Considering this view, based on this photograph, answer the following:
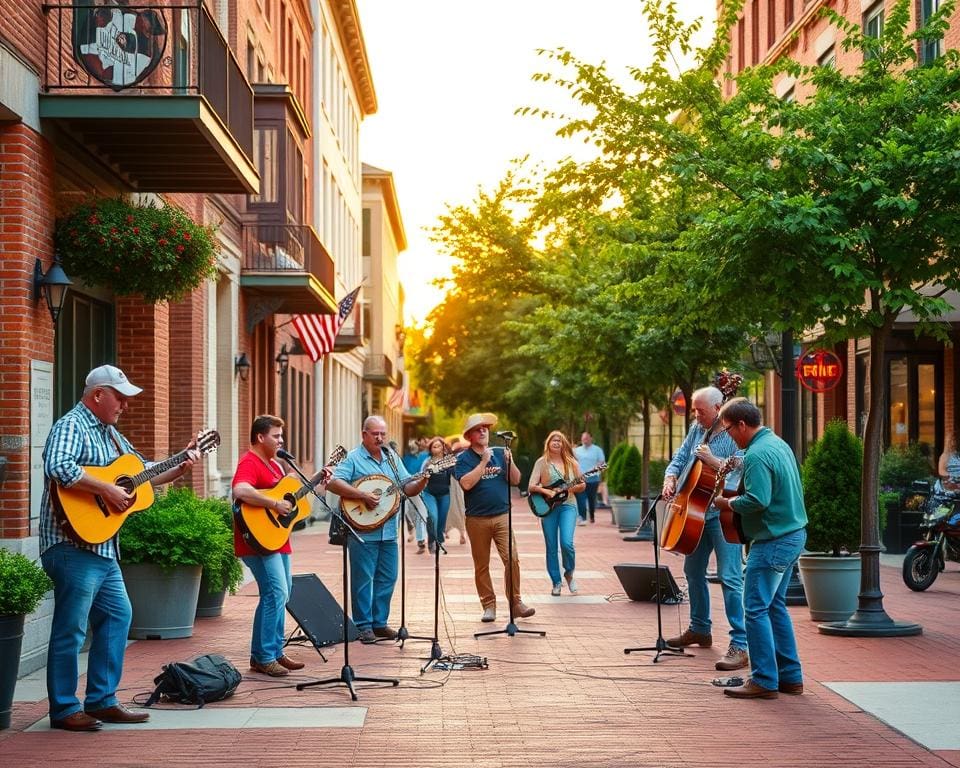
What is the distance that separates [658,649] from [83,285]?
629 cm

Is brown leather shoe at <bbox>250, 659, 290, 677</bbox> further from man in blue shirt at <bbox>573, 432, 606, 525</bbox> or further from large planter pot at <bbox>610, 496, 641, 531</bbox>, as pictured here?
large planter pot at <bbox>610, 496, 641, 531</bbox>

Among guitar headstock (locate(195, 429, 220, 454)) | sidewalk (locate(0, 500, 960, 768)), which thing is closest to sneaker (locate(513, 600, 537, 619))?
sidewalk (locate(0, 500, 960, 768))

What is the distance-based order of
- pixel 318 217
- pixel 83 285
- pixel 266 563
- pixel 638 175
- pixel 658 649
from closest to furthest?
pixel 266 563 → pixel 658 649 → pixel 83 285 → pixel 638 175 → pixel 318 217

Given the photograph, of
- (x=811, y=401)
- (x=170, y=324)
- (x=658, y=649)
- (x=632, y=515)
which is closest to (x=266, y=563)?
(x=658, y=649)

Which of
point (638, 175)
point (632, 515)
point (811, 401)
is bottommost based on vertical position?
point (632, 515)

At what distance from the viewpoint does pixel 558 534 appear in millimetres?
17000

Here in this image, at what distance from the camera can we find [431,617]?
47.0 ft

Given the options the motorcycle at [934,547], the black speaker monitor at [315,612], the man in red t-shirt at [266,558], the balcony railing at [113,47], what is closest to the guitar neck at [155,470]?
the man in red t-shirt at [266,558]

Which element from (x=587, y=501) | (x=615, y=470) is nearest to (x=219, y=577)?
(x=587, y=501)

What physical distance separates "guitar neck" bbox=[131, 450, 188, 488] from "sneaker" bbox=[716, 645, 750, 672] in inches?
168

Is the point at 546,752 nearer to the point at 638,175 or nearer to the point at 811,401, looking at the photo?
the point at 638,175

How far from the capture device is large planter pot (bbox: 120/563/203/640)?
12320 millimetres

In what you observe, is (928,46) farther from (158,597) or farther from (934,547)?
(158,597)

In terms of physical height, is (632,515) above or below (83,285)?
below
